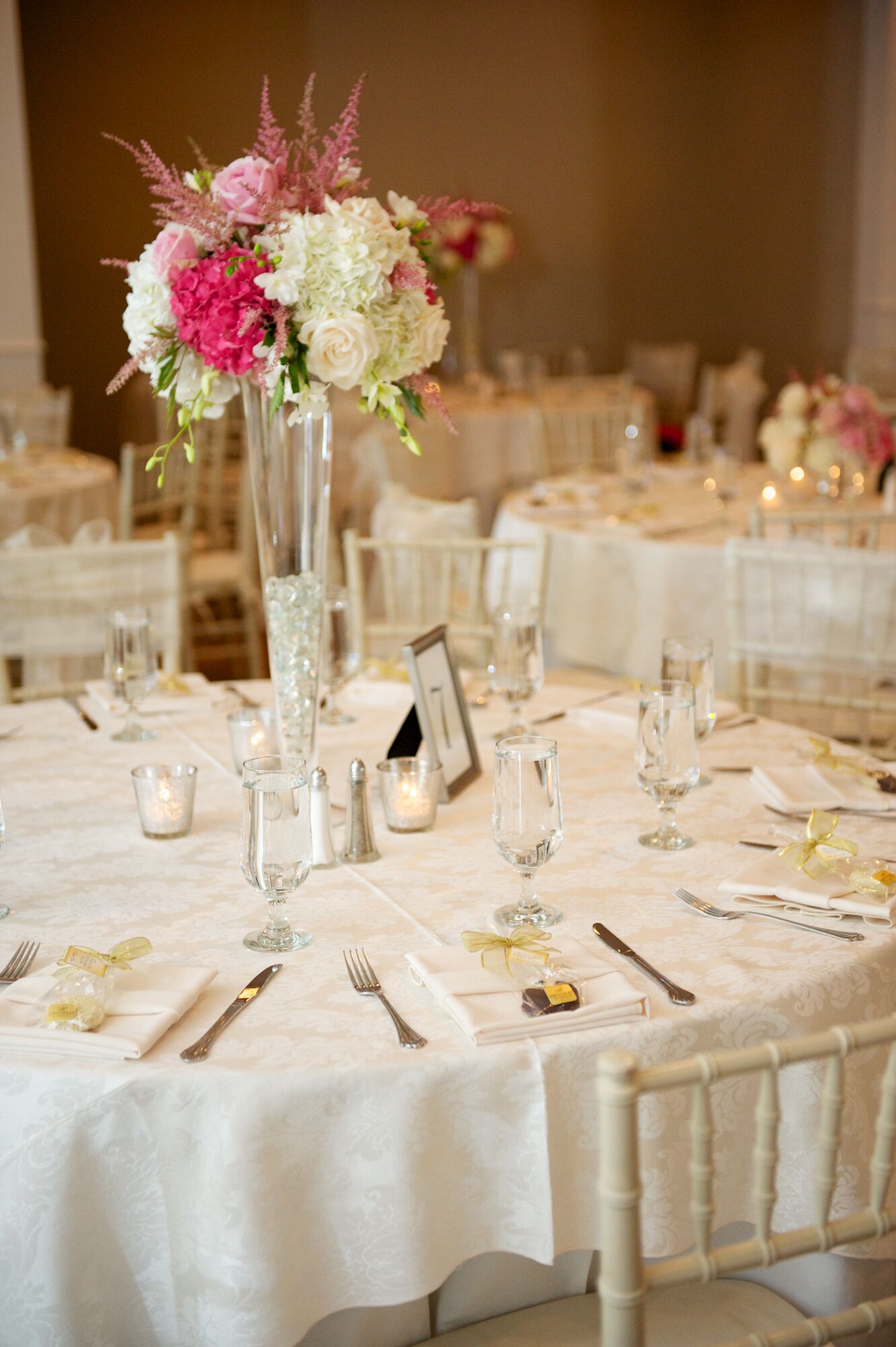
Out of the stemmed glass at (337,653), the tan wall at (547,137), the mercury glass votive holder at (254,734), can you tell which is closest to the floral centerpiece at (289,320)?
the mercury glass votive holder at (254,734)

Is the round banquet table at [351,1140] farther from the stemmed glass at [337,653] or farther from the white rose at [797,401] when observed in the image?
the white rose at [797,401]

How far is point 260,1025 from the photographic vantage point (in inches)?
50.7

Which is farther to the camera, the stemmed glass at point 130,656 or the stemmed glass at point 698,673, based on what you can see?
the stemmed glass at point 130,656

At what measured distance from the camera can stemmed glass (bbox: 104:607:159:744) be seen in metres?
2.20

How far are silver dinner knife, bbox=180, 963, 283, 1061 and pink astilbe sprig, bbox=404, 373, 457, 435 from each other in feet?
2.43

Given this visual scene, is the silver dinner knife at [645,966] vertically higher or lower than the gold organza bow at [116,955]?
lower

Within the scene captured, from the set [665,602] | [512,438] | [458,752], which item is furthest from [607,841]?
[512,438]

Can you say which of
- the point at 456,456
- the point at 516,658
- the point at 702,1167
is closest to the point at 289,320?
the point at 516,658

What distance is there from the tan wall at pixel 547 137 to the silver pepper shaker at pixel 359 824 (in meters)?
7.24

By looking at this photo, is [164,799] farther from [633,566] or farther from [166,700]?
[633,566]

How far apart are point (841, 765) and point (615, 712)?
17.7 inches

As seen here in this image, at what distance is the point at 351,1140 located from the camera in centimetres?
120

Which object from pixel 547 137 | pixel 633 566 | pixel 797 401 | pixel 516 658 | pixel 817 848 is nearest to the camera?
pixel 817 848

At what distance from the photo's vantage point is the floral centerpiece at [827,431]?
13.5ft
